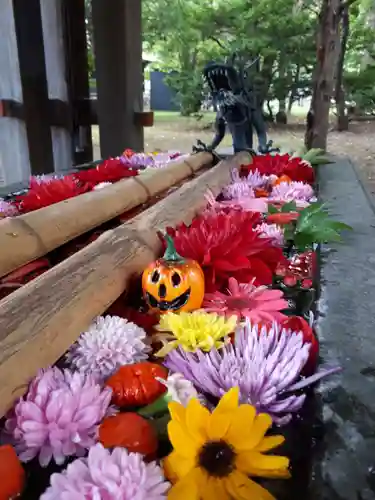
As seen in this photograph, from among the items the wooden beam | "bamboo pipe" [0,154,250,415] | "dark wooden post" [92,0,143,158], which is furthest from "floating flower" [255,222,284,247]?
the wooden beam

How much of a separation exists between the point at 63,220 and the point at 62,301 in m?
0.39

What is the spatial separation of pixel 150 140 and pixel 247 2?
270 cm

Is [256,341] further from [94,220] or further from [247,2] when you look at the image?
[247,2]

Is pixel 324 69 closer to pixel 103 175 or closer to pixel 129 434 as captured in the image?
pixel 103 175

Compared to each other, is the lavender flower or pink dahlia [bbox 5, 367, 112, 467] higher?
pink dahlia [bbox 5, 367, 112, 467]

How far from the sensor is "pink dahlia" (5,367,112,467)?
0.47 m

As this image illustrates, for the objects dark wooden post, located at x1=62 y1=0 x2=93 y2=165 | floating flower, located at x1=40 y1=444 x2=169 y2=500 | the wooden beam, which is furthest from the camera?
dark wooden post, located at x1=62 y1=0 x2=93 y2=165

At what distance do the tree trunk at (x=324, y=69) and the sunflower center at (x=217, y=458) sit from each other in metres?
3.93

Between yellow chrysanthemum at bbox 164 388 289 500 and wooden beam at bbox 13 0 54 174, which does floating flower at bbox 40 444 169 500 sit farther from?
wooden beam at bbox 13 0 54 174

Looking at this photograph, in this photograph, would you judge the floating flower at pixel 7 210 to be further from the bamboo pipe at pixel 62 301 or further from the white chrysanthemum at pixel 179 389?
the white chrysanthemum at pixel 179 389

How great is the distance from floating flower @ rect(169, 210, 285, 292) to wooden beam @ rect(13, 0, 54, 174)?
2.17m

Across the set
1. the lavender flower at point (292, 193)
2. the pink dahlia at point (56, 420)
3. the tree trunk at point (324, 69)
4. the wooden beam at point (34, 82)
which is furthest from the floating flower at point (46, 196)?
the tree trunk at point (324, 69)

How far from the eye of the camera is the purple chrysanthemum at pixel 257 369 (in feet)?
1.76

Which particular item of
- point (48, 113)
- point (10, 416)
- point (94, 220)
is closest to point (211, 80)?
point (48, 113)
